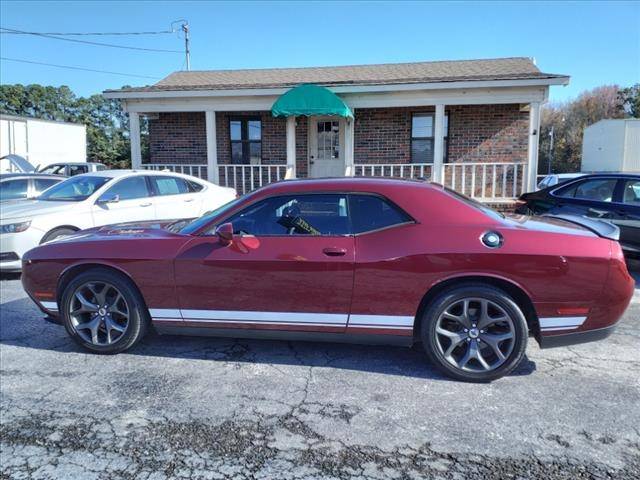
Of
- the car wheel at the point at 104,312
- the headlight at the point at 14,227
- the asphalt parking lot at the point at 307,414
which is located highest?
the headlight at the point at 14,227

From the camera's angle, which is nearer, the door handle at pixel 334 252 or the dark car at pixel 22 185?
the door handle at pixel 334 252

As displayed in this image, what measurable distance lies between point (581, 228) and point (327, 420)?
251cm

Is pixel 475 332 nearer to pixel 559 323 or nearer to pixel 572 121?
pixel 559 323

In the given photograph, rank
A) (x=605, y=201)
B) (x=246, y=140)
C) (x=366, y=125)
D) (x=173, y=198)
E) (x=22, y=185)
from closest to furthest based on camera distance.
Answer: (x=605, y=201), (x=173, y=198), (x=22, y=185), (x=366, y=125), (x=246, y=140)

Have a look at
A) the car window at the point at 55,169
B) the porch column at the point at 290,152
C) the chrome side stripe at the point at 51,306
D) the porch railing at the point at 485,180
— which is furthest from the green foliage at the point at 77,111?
the chrome side stripe at the point at 51,306

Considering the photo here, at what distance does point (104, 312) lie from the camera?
4.13 m

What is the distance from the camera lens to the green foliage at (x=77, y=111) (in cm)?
5303

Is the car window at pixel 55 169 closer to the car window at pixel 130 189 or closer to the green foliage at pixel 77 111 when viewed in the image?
the car window at pixel 130 189

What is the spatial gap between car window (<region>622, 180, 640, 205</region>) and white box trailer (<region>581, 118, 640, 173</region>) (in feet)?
95.4

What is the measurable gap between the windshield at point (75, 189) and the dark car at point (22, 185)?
4.60 feet

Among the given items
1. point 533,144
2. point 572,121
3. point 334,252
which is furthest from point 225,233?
point 572,121

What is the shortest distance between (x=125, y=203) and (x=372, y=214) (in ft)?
17.9

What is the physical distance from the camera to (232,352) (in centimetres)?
423

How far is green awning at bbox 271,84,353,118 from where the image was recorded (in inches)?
431
